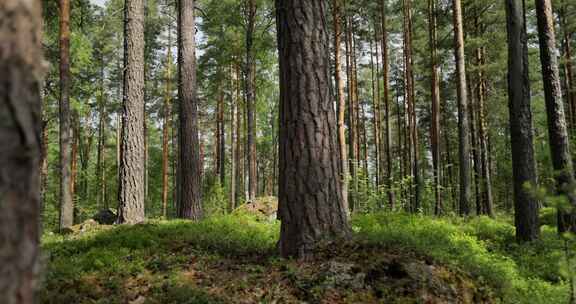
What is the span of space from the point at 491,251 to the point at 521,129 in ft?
9.21

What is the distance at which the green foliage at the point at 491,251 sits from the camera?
4.89 m

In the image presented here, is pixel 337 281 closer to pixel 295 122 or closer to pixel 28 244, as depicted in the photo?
pixel 295 122

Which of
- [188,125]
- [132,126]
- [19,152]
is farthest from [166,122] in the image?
[19,152]

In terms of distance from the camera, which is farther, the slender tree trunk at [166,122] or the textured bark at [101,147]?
the textured bark at [101,147]

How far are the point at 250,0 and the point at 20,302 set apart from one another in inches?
731

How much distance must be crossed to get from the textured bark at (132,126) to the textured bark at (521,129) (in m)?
8.72

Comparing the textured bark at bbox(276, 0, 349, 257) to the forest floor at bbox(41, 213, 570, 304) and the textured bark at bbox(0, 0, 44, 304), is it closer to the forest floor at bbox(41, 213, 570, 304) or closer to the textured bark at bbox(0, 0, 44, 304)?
the forest floor at bbox(41, 213, 570, 304)

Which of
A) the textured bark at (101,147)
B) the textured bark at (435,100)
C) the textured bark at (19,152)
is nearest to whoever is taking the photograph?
the textured bark at (19,152)

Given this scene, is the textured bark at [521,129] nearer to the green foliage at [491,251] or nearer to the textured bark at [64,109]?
the green foliage at [491,251]

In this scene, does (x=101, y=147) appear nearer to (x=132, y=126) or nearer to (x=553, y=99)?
(x=132, y=126)

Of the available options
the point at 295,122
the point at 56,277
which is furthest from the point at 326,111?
the point at 56,277

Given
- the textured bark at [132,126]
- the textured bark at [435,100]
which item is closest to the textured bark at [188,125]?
the textured bark at [132,126]

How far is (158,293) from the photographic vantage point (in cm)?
435

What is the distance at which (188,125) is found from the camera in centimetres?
1041
